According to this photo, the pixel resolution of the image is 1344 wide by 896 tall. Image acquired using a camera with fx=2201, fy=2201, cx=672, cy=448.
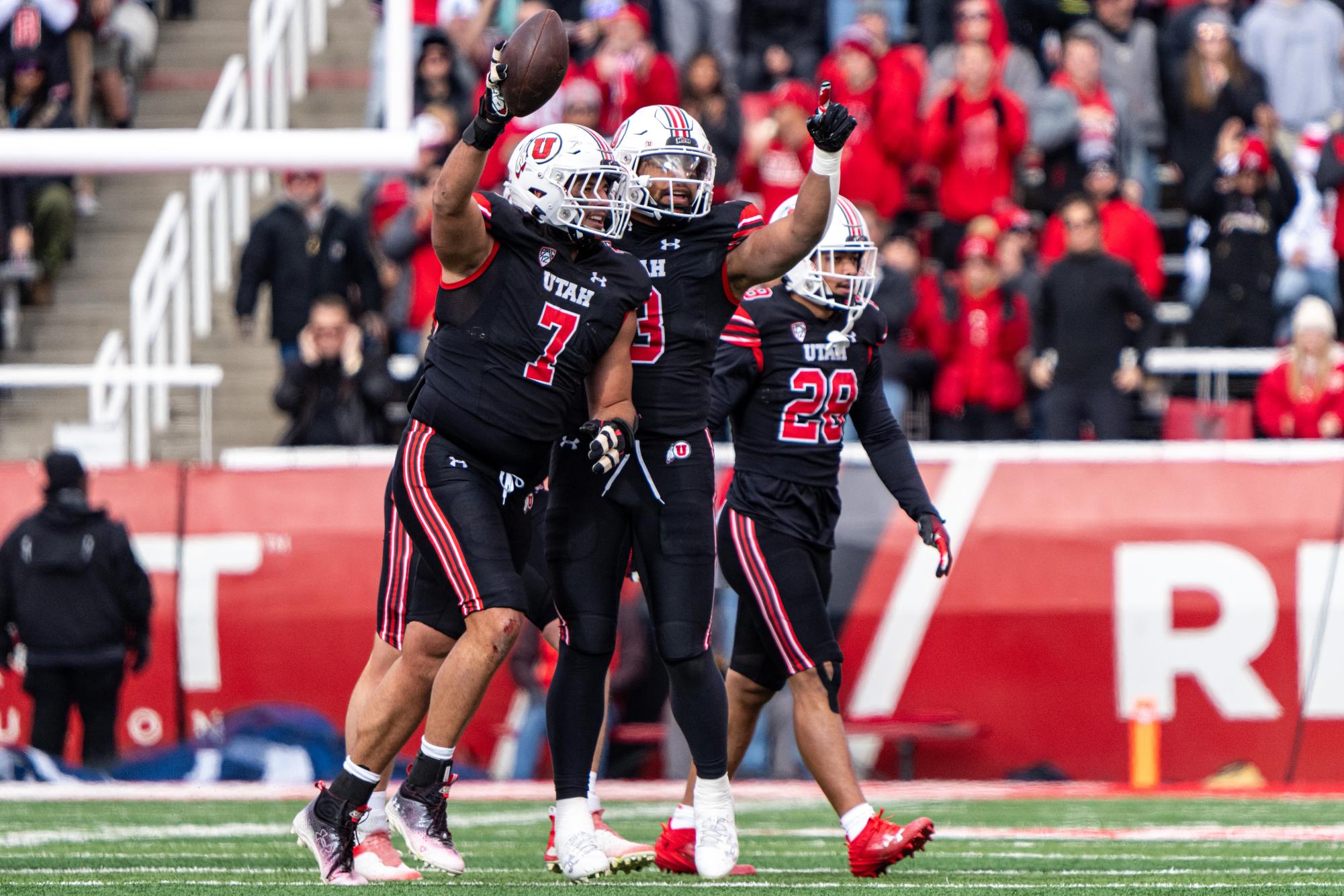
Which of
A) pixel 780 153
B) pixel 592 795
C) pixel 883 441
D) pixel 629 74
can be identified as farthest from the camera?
pixel 629 74

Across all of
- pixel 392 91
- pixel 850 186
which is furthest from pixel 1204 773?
pixel 392 91

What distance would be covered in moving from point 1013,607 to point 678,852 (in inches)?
195

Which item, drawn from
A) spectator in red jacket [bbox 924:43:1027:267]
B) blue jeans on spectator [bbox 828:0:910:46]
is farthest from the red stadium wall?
blue jeans on spectator [bbox 828:0:910:46]

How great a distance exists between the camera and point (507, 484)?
19.1 ft

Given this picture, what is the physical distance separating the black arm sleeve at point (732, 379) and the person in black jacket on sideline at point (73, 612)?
4.93 meters

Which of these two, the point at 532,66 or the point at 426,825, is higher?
the point at 532,66

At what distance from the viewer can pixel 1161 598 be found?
35.2ft

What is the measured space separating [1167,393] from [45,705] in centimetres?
633

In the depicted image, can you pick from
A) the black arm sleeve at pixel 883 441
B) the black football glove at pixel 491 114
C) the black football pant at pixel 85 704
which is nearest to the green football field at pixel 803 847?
the black arm sleeve at pixel 883 441

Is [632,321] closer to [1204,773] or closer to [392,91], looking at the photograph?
[392,91]

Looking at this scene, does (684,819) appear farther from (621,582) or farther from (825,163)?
(825,163)

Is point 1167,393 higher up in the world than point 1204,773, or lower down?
higher up

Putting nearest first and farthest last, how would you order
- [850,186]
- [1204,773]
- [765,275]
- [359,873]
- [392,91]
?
[359,873] → [765,275] → [392,91] → [1204,773] → [850,186]

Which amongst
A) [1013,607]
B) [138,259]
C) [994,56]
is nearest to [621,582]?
[1013,607]
